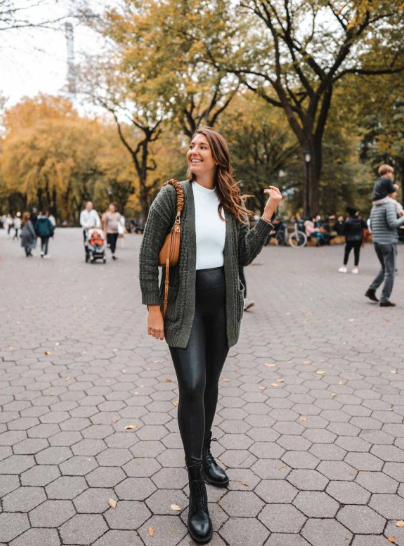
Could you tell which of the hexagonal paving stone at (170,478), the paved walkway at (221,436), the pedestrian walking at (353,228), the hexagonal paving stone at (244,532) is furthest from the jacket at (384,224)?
the hexagonal paving stone at (244,532)

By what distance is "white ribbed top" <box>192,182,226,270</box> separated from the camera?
8.27 feet

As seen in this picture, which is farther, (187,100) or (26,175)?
(26,175)

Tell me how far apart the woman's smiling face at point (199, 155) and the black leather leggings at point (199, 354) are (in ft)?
1.76

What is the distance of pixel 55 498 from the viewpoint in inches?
108

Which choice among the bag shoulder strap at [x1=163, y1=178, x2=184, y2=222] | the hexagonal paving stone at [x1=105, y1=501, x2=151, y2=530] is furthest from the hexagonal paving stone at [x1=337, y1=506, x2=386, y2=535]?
the bag shoulder strap at [x1=163, y1=178, x2=184, y2=222]

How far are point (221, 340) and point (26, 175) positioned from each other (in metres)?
43.8

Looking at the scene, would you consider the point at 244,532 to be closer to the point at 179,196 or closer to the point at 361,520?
the point at 361,520

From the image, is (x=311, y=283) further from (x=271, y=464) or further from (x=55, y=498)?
(x=55, y=498)

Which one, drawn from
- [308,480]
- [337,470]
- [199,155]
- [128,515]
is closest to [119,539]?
[128,515]

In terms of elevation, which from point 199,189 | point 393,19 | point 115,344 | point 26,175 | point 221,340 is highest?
point 393,19

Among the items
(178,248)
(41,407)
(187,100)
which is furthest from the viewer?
(187,100)

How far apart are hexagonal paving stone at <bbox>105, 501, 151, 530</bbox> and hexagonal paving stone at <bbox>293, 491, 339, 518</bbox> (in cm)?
84

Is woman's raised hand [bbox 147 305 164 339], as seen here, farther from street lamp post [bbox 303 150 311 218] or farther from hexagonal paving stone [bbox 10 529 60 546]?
street lamp post [bbox 303 150 311 218]

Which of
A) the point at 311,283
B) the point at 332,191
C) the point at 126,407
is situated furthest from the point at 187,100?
the point at 126,407
